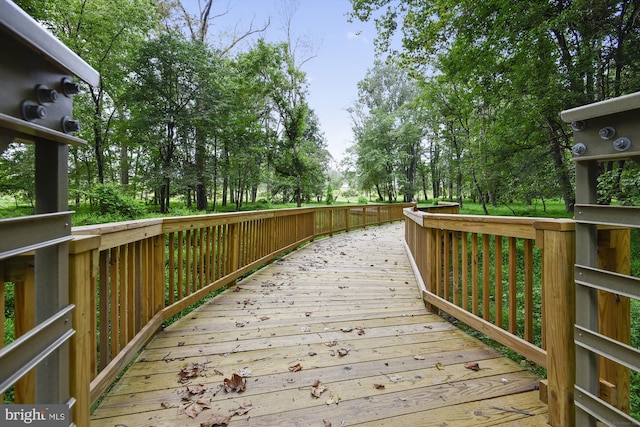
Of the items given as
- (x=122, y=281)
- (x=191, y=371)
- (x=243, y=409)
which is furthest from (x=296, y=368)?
(x=122, y=281)

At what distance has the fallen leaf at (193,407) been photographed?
1540 mm

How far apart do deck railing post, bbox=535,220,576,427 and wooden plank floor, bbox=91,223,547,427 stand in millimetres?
156

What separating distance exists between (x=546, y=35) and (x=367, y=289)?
19.9 ft

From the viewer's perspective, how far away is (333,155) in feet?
137

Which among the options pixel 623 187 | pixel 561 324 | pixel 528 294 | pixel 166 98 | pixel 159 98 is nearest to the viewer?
pixel 561 324

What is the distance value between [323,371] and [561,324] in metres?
1.45

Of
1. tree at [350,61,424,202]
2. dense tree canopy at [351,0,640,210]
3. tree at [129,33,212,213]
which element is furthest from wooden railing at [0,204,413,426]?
tree at [350,61,424,202]

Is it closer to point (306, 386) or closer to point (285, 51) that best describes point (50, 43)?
point (306, 386)

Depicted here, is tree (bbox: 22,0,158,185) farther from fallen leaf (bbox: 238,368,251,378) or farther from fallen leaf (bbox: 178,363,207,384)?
fallen leaf (bbox: 238,368,251,378)

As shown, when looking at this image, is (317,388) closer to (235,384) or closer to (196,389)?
(235,384)

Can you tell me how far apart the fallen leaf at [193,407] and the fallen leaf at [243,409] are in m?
0.17

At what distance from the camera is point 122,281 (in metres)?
1.96

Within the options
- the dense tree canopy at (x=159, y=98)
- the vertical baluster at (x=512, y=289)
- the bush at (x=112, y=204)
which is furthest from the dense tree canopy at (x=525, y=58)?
the bush at (x=112, y=204)

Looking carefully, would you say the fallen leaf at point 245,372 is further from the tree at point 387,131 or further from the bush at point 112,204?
the tree at point 387,131
